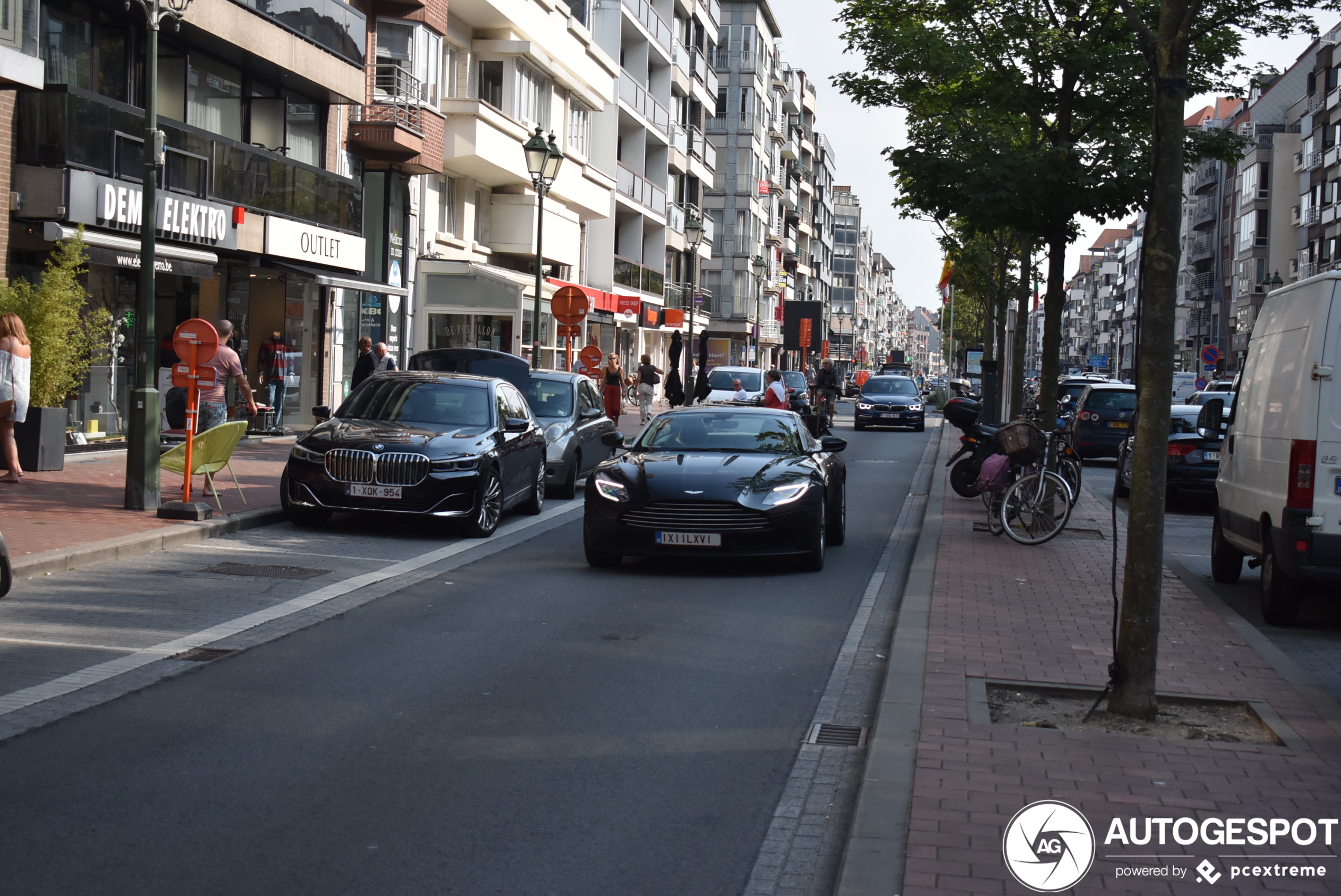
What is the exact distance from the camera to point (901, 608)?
952 centimetres

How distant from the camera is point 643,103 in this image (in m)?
51.0

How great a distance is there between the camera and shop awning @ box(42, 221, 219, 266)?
1786cm

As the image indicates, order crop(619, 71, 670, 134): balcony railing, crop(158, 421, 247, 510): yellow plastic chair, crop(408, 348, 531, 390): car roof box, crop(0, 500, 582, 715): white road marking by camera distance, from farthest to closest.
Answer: crop(619, 71, 670, 134): balcony railing → crop(408, 348, 531, 390): car roof box → crop(158, 421, 247, 510): yellow plastic chair → crop(0, 500, 582, 715): white road marking

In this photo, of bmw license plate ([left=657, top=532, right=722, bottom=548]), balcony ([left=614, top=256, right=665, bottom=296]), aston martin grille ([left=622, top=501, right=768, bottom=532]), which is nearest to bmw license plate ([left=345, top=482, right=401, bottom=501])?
aston martin grille ([left=622, top=501, right=768, bottom=532])

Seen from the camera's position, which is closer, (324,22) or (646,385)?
(324,22)

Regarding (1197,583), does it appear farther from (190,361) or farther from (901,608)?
(190,361)

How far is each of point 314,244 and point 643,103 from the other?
2706cm

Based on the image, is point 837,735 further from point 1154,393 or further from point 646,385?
point 646,385

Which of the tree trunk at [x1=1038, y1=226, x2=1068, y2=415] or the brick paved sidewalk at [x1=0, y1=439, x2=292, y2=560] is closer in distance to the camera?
the brick paved sidewalk at [x1=0, y1=439, x2=292, y2=560]

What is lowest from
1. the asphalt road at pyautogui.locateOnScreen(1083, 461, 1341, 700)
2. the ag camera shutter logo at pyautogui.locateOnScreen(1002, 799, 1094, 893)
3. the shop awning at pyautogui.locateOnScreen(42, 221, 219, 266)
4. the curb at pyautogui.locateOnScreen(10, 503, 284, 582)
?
the asphalt road at pyautogui.locateOnScreen(1083, 461, 1341, 700)

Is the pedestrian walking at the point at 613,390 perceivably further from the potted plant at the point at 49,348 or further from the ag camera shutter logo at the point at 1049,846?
the ag camera shutter logo at the point at 1049,846

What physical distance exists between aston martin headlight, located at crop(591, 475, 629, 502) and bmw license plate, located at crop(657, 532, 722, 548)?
1.42 ft

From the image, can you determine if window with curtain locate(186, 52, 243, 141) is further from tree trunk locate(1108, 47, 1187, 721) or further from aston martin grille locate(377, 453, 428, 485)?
tree trunk locate(1108, 47, 1187, 721)

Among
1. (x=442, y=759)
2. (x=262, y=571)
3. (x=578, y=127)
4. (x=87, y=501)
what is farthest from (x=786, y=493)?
(x=578, y=127)
